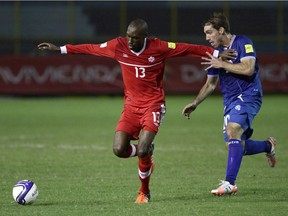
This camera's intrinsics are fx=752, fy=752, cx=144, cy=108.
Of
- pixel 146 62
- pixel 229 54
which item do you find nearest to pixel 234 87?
A: pixel 229 54

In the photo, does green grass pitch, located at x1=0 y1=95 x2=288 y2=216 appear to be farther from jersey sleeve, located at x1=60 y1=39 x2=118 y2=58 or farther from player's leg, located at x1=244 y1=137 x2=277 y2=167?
jersey sleeve, located at x1=60 y1=39 x2=118 y2=58

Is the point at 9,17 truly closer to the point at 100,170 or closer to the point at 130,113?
the point at 100,170

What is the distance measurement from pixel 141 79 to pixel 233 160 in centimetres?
137

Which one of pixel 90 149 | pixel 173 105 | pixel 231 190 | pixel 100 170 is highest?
pixel 231 190

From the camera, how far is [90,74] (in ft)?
87.1

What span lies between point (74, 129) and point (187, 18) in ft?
49.9

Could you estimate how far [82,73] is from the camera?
26.5 m

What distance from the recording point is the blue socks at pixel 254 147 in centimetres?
928

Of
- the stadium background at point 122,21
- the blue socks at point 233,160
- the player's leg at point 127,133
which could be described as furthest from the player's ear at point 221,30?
the stadium background at point 122,21

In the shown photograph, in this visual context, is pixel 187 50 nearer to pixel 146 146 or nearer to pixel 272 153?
pixel 146 146

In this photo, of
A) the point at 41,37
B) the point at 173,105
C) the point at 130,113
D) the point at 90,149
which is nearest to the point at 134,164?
the point at 90,149

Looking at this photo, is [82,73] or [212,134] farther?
[82,73]

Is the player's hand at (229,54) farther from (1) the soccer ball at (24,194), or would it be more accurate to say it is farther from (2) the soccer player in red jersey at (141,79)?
(1) the soccer ball at (24,194)

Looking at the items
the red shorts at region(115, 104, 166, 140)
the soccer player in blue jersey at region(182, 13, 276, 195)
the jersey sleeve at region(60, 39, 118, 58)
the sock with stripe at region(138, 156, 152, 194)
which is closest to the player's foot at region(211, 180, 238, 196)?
the soccer player in blue jersey at region(182, 13, 276, 195)
